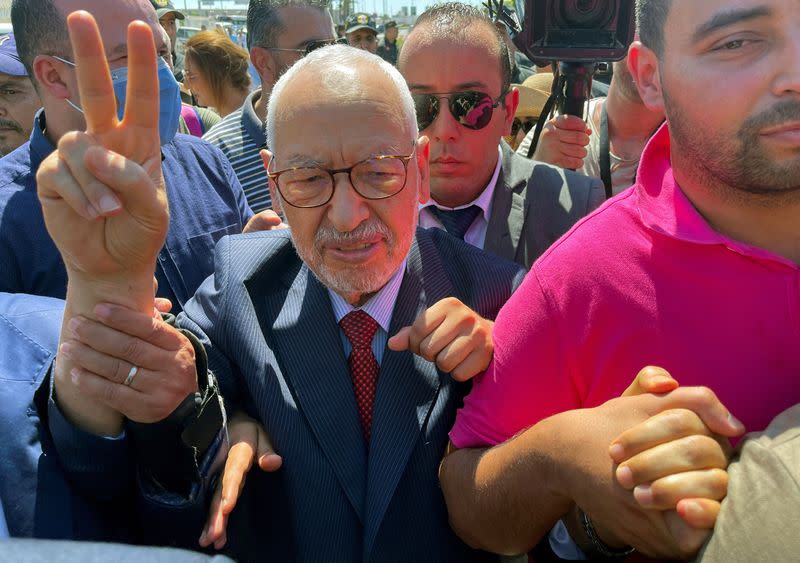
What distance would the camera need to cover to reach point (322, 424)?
1.52m

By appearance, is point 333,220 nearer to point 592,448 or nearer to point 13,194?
point 592,448

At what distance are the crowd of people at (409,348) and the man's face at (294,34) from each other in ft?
7.21

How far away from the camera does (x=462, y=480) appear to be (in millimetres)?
1413

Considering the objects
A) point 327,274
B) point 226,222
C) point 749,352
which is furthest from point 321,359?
point 226,222

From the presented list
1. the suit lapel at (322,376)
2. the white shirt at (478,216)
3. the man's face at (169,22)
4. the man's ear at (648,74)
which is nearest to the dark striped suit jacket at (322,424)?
the suit lapel at (322,376)

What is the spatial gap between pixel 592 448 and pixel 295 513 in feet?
2.16

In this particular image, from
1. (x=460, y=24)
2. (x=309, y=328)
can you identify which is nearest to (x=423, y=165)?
(x=309, y=328)

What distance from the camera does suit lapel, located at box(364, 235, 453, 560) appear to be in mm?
1477

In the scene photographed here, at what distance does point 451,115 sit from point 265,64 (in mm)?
1814

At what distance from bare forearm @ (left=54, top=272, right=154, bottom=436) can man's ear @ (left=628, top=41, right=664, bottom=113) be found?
1.01 metres

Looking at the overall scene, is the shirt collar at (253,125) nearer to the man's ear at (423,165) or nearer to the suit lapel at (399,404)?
the man's ear at (423,165)

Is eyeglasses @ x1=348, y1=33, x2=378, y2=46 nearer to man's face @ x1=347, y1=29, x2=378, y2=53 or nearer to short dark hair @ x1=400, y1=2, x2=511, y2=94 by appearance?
man's face @ x1=347, y1=29, x2=378, y2=53

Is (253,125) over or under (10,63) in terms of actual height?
under

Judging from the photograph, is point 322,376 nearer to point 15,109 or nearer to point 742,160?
point 742,160
